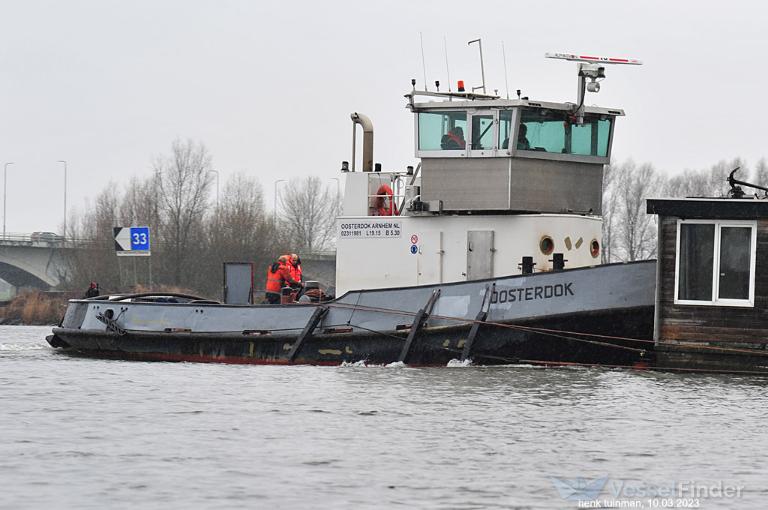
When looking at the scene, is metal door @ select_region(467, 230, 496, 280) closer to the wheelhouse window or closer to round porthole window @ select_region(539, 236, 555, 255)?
round porthole window @ select_region(539, 236, 555, 255)

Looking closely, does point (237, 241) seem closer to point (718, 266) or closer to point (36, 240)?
point (36, 240)

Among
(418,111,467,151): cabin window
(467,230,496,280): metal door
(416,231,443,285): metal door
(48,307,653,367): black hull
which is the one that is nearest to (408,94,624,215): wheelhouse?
(418,111,467,151): cabin window

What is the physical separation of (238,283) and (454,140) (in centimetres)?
520

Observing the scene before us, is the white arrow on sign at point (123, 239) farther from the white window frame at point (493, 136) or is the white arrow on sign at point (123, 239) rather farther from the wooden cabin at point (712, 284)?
the wooden cabin at point (712, 284)

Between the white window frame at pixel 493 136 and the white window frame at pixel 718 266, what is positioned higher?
the white window frame at pixel 493 136

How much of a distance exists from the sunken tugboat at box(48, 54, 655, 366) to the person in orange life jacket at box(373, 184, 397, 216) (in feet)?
0.07

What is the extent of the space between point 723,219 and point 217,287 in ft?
128

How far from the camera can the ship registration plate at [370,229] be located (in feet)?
67.0

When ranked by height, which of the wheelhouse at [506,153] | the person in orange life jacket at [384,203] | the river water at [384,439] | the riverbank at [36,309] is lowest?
the riverbank at [36,309]

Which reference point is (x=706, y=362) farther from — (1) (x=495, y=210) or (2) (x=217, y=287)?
(2) (x=217, y=287)

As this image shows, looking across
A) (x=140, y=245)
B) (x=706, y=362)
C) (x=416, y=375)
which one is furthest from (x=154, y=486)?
(x=140, y=245)

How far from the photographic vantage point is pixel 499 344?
1888cm
